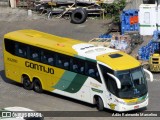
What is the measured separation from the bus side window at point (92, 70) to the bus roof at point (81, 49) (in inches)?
10.7

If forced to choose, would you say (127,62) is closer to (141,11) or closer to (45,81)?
(45,81)

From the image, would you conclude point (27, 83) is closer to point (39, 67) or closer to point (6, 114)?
point (39, 67)

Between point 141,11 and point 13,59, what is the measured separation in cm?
1047

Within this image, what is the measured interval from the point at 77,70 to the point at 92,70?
34.0 inches

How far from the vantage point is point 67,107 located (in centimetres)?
2867

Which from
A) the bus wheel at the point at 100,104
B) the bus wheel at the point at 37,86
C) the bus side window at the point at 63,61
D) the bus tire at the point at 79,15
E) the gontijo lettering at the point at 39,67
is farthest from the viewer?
the bus tire at the point at 79,15

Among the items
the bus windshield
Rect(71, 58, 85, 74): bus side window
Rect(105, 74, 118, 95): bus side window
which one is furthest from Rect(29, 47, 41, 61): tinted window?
the bus windshield

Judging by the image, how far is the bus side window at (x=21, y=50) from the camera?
101 feet

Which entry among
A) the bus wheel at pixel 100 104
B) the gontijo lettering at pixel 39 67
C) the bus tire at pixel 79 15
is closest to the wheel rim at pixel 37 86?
the gontijo lettering at pixel 39 67

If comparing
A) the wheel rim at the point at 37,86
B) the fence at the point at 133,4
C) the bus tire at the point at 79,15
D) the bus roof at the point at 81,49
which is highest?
the bus roof at the point at 81,49

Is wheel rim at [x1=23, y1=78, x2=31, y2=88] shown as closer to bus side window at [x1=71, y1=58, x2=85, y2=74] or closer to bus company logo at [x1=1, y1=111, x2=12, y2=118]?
bus side window at [x1=71, y1=58, x2=85, y2=74]

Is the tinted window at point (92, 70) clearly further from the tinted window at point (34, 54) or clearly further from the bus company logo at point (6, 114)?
the bus company logo at point (6, 114)

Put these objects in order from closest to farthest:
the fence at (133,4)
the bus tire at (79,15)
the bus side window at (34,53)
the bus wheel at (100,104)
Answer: the bus wheel at (100,104) < the bus side window at (34,53) < the fence at (133,4) < the bus tire at (79,15)

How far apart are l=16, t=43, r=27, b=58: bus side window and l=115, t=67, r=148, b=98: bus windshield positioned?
5522 mm
